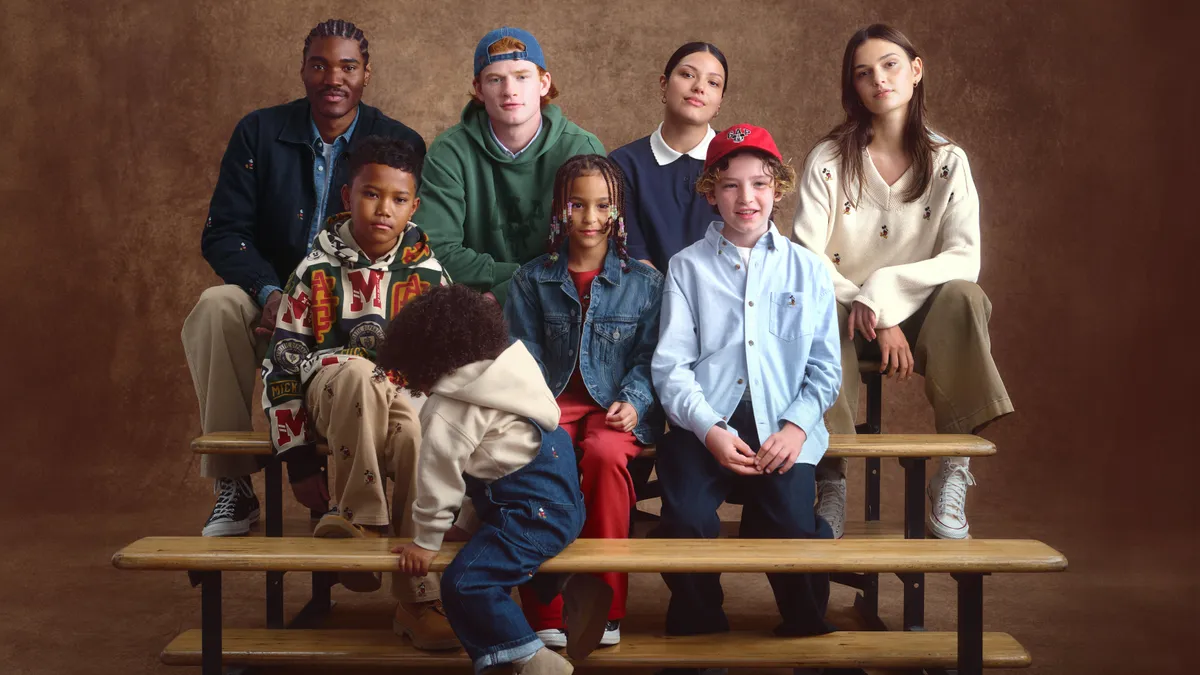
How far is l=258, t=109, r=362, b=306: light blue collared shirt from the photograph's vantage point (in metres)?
3.77

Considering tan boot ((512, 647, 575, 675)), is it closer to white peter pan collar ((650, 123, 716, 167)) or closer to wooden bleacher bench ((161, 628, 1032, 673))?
wooden bleacher bench ((161, 628, 1032, 673))

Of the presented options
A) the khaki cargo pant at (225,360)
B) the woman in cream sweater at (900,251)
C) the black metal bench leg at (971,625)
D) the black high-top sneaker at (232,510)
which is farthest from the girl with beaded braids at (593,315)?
the black high-top sneaker at (232,510)

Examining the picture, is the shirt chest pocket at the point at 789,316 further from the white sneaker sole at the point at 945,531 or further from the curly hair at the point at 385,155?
the curly hair at the point at 385,155

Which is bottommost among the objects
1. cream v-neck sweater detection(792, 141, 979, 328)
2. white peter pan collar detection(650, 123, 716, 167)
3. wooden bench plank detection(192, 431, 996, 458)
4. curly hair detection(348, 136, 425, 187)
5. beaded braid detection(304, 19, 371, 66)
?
wooden bench plank detection(192, 431, 996, 458)

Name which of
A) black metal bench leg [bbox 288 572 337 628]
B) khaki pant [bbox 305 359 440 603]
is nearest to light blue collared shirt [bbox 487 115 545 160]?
khaki pant [bbox 305 359 440 603]

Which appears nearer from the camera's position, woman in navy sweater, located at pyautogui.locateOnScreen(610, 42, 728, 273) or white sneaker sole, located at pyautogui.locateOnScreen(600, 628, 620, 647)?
white sneaker sole, located at pyautogui.locateOnScreen(600, 628, 620, 647)

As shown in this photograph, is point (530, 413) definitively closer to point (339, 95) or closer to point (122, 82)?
point (339, 95)

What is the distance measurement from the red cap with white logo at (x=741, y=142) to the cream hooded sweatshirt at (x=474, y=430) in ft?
2.50

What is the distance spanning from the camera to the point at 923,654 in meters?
2.98

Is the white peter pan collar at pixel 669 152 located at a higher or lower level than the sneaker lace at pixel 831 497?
higher

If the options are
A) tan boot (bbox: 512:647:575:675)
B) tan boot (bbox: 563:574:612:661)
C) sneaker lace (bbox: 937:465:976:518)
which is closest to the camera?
tan boot (bbox: 512:647:575:675)

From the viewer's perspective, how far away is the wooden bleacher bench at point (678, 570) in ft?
8.85

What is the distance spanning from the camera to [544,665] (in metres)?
2.62

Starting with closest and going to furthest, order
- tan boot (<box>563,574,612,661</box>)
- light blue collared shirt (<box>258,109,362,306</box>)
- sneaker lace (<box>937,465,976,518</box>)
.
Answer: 1. tan boot (<box>563,574,612,661</box>)
2. sneaker lace (<box>937,465,976,518</box>)
3. light blue collared shirt (<box>258,109,362,306</box>)
